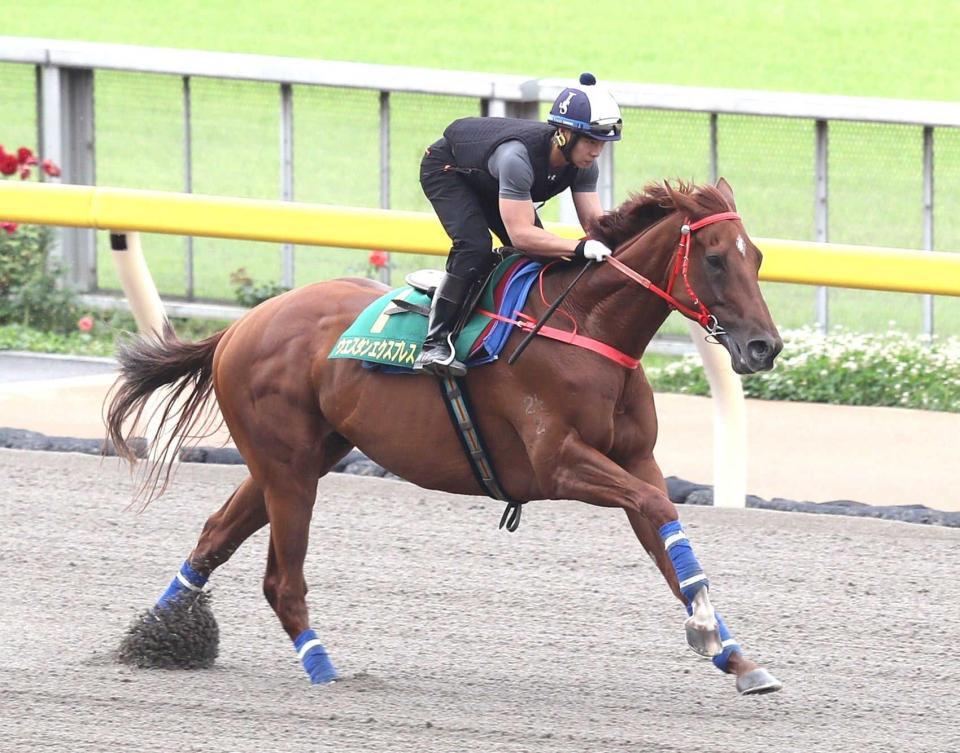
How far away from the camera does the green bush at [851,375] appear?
10297 millimetres

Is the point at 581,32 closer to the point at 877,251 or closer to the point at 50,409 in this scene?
the point at 50,409

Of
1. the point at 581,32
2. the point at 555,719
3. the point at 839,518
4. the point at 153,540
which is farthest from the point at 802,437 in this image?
the point at 581,32

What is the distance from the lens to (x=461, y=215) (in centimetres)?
605

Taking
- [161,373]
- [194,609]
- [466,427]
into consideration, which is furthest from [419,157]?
[466,427]

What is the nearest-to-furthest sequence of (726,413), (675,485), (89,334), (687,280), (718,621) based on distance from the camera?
(718,621) → (687,280) → (726,413) → (675,485) → (89,334)

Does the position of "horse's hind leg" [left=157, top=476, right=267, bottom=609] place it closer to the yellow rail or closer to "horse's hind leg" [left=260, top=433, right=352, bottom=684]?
"horse's hind leg" [left=260, top=433, right=352, bottom=684]

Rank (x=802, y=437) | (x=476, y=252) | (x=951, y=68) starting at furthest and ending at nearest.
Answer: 1. (x=951, y=68)
2. (x=802, y=437)
3. (x=476, y=252)

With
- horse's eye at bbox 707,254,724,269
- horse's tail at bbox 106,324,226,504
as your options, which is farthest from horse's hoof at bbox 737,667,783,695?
horse's tail at bbox 106,324,226,504

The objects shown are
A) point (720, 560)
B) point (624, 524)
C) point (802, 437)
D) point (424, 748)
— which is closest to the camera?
point (424, 748)

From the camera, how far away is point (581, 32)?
22.8 metres

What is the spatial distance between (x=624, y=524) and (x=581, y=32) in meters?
15.6

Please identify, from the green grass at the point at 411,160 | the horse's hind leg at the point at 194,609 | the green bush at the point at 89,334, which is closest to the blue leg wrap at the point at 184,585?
the horse's hind leg at the point at 194,609

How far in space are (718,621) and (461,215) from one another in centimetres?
155

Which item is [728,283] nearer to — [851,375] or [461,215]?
[461,215]
